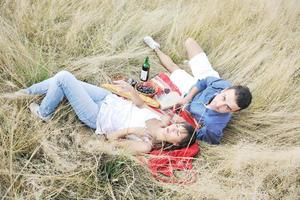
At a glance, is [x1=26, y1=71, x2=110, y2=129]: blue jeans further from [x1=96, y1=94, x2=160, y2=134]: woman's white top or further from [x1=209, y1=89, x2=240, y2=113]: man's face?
[x1=209, y1=89, x2=240, y2=113]: man's face

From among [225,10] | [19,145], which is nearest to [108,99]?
[19,145]

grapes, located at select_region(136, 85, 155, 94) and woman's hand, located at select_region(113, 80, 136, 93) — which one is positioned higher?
woman's hand, located at select_region(113, 80, 136, 93)

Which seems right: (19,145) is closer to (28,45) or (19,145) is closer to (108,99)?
(108,99)

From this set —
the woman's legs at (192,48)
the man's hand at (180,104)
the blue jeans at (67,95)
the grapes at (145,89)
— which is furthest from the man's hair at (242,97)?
the blue jeans at (67,95)

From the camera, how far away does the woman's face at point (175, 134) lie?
3994 mm

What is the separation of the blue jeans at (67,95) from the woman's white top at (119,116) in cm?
8

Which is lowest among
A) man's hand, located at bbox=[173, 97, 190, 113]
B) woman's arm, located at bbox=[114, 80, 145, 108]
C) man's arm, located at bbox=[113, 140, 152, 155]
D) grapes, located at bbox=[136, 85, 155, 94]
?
man's arm, located at bbox=[113, 140, 152, 155]

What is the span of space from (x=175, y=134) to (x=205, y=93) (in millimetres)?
856

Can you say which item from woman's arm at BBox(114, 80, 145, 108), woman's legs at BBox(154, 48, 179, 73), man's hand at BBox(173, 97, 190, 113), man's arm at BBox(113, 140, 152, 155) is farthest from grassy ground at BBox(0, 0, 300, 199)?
man's hand at BBox(173, 97, 190, 113)

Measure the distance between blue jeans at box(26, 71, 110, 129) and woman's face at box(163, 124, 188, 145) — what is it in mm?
746

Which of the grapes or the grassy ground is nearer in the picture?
the grassy ground

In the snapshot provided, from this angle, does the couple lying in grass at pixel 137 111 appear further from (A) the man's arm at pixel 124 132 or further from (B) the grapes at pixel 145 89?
(B) the grapes at pixel 145 89

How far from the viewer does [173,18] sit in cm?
574

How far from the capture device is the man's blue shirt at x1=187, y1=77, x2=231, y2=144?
4328mm
